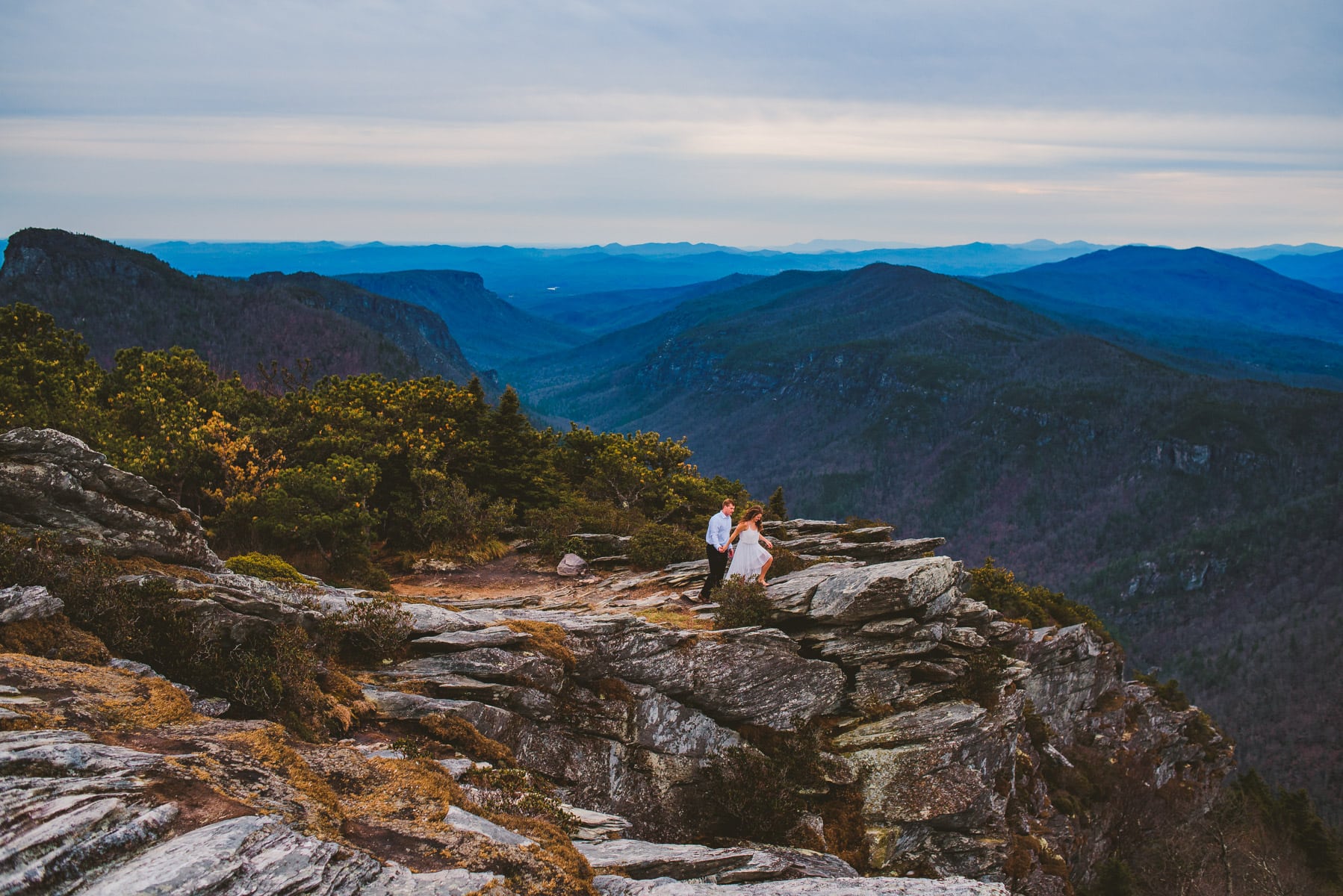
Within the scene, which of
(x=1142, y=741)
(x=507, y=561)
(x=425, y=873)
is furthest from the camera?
(x=1142, y=741)

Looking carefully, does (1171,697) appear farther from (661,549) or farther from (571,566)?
(571,566)

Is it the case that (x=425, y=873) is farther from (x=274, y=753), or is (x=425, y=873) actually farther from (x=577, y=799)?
(x=577, y=799)

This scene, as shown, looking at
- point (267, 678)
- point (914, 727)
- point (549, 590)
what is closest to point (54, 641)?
point (267, 678)

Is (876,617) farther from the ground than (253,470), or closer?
closer

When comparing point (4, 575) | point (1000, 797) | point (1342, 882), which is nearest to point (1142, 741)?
point (1342, 882)

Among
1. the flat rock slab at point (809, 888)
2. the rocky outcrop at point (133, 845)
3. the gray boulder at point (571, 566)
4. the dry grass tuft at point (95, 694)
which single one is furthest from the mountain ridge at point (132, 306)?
the flat rock slab at point (809, 888)

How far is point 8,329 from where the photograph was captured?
34719 mm

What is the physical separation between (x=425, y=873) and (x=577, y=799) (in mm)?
7786

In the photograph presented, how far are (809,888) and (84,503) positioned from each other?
50.0 feet

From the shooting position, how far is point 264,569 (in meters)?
19.2

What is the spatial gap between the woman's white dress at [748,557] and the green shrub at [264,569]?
1075cm

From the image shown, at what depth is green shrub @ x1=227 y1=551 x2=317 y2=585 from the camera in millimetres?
19094

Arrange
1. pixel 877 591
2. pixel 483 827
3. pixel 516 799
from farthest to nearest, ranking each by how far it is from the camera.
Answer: pixel 877 591, pixel 516 799, pixel 483 827

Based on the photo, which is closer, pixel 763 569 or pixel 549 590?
pixel 763 569
